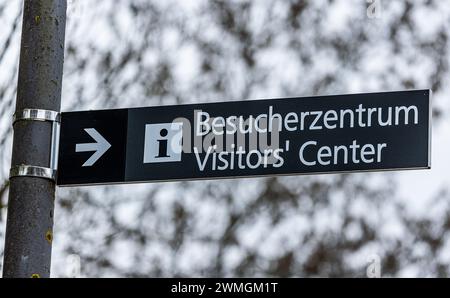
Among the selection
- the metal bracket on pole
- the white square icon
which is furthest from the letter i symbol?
the metal bracket on pole

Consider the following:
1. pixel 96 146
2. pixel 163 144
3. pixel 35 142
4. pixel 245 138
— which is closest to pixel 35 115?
pixel 35 142

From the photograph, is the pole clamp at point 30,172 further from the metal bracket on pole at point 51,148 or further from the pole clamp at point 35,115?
the pole clamp at point 35,115

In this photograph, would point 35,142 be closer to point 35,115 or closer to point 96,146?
point 35,115

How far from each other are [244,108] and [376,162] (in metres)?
0.40

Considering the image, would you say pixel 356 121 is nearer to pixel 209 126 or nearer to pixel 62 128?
pixel 209 126

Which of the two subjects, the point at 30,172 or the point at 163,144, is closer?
the point at 30,172

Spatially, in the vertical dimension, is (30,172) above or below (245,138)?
below

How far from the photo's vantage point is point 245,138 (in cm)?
274

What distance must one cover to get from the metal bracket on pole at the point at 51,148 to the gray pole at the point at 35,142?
1 cm

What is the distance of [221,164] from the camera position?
272cm

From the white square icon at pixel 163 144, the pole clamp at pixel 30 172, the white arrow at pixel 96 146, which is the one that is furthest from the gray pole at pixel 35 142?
the white square icon at pixel 163 144

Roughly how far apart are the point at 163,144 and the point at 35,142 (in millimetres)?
364

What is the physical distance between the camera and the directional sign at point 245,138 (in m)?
2.63
